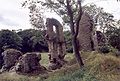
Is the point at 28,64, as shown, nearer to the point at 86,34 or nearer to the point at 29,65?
the point at 29,65

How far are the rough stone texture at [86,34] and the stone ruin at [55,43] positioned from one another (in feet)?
7.12

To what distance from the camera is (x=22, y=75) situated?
29953mm

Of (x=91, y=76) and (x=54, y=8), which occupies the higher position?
(x=54, y=8)

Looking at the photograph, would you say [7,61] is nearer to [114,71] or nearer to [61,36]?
[61,36]

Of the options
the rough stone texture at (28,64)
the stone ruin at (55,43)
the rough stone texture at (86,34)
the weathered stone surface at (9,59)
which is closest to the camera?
the rough stone texture at (28,64)

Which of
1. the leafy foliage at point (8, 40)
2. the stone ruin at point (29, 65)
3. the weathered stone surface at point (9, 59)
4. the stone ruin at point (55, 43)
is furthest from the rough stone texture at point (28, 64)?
the leafy foliage at point (8, 40)

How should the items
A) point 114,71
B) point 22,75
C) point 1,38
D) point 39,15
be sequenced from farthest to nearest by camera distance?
point 1,38 → point 39,15 → point 22,75 → point 114,71

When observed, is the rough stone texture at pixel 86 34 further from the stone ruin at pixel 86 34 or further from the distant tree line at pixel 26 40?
the distant tree line at pixel 26 40

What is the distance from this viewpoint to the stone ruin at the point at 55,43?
33644 mm

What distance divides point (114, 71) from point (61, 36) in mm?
13171

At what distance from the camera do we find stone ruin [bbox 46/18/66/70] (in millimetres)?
33644

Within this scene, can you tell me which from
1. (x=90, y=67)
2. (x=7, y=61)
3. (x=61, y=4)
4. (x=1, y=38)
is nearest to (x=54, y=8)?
(x=61, y=4)

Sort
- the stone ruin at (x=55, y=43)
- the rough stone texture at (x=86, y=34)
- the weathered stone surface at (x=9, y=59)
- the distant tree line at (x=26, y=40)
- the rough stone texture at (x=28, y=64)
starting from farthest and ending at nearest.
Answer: the distant tree line at (x=26, y=40) < the rough stone texture at (x=86, y=34) < the weathered stone surface at (x=9, y=59) < the stone ruin at (x=55, y=43) < the rough stone texture at (x=28, y=64)

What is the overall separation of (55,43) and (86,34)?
3519mm
